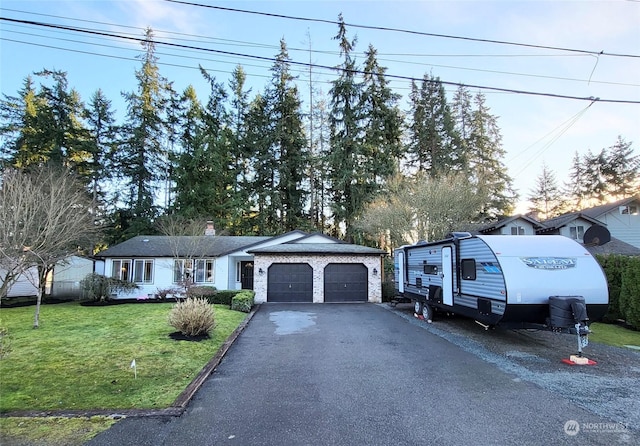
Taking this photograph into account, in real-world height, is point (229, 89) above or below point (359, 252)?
above

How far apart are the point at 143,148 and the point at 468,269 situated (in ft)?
100

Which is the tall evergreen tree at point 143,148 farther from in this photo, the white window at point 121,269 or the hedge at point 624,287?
the hedge at point 624,287

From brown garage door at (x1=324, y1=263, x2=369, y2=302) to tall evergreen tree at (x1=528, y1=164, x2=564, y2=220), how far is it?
35.3 meters

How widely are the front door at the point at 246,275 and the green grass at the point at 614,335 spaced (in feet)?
57.2

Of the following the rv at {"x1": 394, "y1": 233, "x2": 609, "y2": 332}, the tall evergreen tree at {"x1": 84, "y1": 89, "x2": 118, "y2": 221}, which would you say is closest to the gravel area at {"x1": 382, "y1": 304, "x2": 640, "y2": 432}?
the rv at {"x1": 394, "y1": 233, "x2": 609, "y2": 332}

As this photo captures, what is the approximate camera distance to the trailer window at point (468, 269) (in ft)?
28.8

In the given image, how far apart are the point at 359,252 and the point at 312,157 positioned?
46.5 feet

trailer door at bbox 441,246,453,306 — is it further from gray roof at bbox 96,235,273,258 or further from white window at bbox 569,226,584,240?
white window at bbox 569,226,584,240

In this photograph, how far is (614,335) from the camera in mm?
9812

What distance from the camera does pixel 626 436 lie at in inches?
150

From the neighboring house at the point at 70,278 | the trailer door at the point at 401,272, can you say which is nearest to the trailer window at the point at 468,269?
the trailer door at the point at 401,272

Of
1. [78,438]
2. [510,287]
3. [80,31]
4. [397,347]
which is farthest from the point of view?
[397,347]

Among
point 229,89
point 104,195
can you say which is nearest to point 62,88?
point 104,195

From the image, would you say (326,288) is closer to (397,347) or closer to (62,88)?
(397,347)
